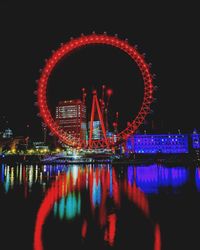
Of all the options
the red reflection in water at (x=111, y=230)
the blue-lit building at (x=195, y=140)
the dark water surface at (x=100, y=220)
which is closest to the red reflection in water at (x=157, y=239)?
the dark water surface at (x=100, y=220)

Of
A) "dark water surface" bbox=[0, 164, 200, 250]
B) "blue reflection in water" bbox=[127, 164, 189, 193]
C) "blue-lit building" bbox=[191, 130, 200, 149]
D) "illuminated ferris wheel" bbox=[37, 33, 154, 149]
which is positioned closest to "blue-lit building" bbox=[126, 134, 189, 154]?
"blue-lit building" bbox=[191, 130, 200, 149]

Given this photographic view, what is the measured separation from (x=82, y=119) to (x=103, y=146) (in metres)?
51.7

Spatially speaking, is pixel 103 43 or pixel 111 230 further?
pixel 103 43

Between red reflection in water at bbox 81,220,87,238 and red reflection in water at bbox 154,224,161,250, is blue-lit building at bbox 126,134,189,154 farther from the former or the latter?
red reflection in water at bbox 154,224,161,250

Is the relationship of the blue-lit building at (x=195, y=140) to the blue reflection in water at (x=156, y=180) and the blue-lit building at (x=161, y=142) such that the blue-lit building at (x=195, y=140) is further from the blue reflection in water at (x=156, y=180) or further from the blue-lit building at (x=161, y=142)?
the blue reflection in water at (x=156, y=180)

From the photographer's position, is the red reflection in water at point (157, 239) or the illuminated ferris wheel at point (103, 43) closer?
the red reflection in water at point (157, 239)

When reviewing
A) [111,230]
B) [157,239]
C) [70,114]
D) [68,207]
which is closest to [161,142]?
[70,114]

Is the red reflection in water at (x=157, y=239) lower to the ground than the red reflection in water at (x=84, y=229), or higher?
lower

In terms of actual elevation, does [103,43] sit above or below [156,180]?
above

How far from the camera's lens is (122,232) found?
5.68m

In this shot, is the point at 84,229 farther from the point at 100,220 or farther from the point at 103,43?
the point at 103,43

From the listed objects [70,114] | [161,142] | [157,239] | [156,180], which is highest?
[70,114]

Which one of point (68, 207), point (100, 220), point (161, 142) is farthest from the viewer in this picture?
point (161, 142)

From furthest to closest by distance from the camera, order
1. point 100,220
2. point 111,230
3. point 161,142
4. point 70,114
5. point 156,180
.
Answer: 1. point 70,114
2. point 161,142
3. point 156,180
4. point 100,220
5. point 111,230
